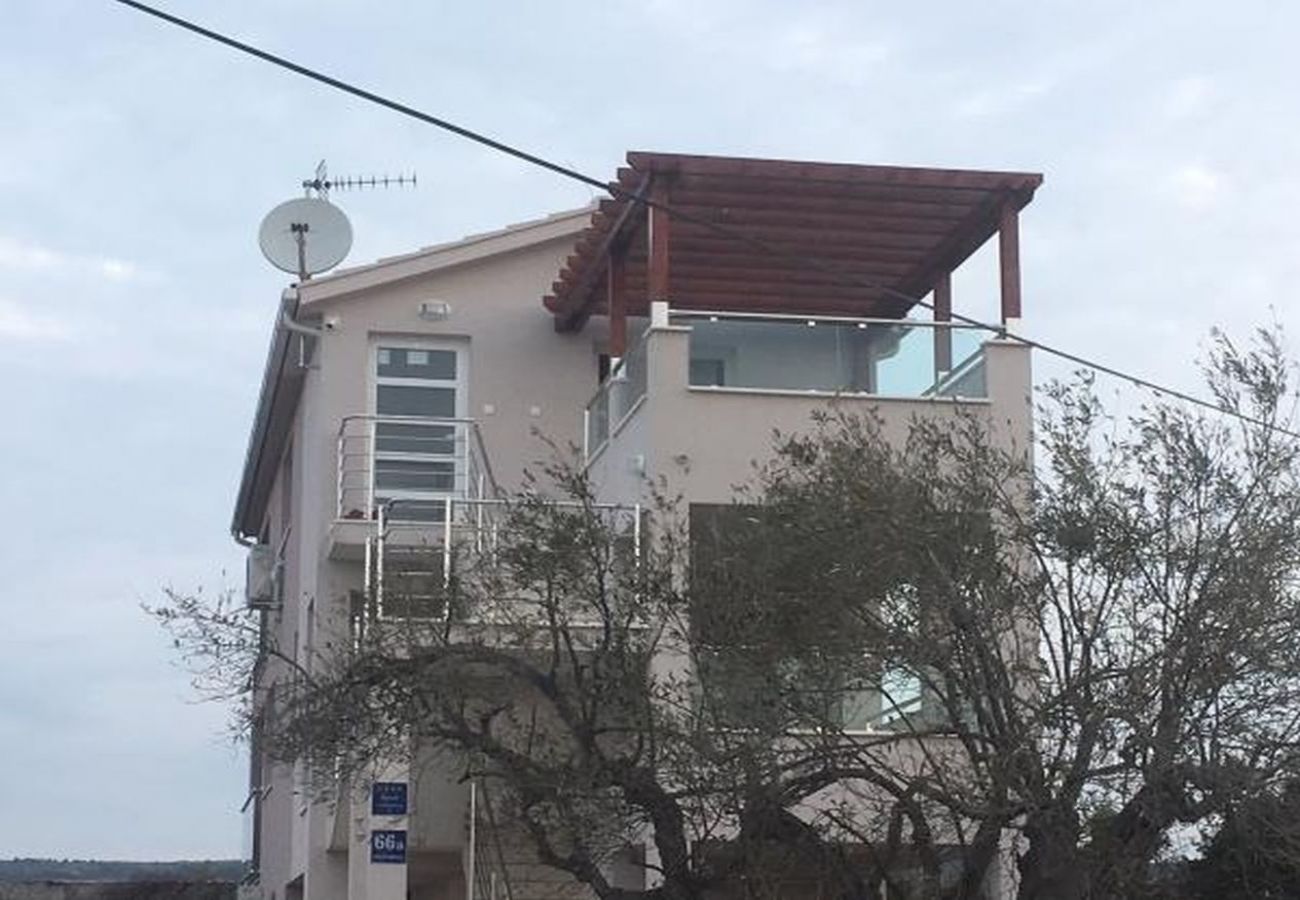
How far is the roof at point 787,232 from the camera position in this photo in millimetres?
21359

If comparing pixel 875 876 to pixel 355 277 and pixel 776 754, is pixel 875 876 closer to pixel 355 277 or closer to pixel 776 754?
pixel 776 754

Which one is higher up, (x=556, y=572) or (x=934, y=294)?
(x=934, y=294)

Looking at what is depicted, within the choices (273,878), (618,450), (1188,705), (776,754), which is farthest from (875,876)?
(273,878)

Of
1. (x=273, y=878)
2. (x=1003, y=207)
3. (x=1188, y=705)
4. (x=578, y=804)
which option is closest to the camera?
(x=1188, y=705)

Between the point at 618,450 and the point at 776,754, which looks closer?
the point at 776,754

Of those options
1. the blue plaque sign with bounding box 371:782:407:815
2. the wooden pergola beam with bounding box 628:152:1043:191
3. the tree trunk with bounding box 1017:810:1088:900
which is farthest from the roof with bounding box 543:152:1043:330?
the tree trunk with bounding box 1017:810:1088:900

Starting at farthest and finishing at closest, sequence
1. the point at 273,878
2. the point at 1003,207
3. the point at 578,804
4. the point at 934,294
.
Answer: the point at 273,878 < the point at 934,294 < the point at 1003,207 < the point at 578,804

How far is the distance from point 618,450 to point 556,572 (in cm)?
804

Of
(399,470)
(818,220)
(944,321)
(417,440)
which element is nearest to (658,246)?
(818,220)

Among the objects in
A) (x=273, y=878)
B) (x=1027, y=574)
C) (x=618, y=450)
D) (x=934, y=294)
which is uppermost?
(x=934, y=294)

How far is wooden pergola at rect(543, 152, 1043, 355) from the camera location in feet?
70.1

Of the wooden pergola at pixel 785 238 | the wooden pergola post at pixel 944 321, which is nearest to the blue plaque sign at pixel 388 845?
the wooden pergola at pixel 785 238

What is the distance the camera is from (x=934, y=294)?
23906 mm

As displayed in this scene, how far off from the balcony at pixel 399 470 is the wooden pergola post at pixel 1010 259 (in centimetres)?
559
